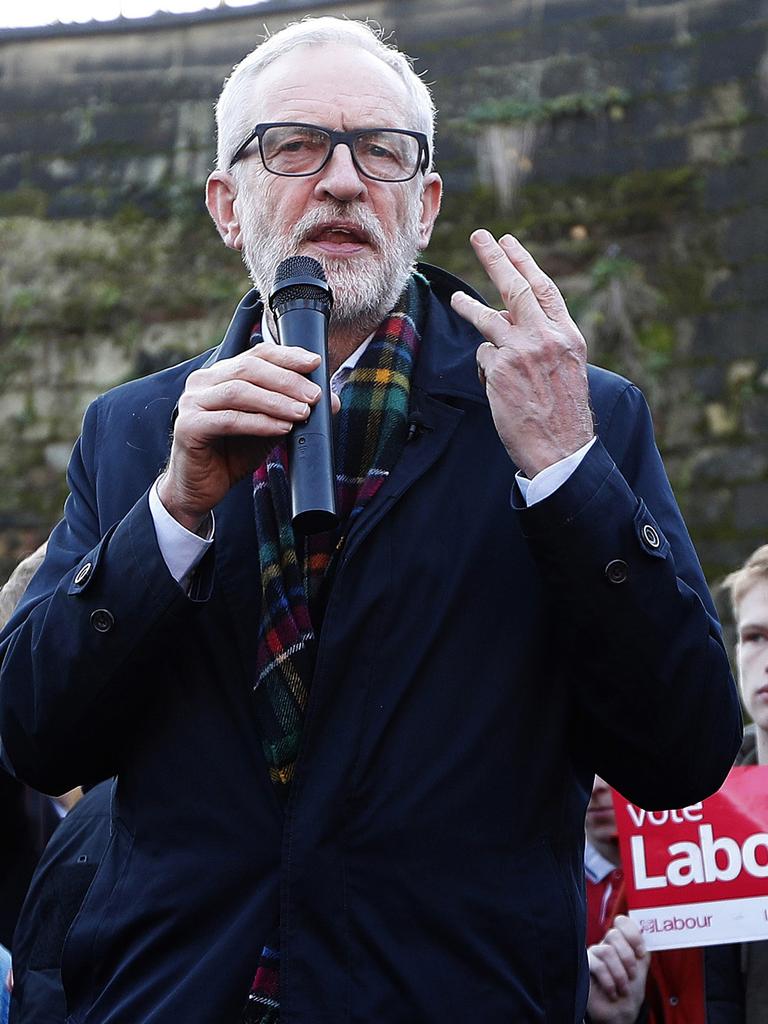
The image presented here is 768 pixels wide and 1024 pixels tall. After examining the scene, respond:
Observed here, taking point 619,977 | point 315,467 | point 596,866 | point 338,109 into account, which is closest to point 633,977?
point 619,977

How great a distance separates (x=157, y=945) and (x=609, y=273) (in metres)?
4.98

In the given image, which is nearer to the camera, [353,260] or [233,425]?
[233,425]

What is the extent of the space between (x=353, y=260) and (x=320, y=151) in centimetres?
22

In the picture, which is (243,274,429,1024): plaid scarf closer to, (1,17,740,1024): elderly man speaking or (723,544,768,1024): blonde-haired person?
(1,17,740,1024): elderly man speaking

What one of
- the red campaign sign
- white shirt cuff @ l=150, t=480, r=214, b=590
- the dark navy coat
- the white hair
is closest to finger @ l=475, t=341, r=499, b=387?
the dark navy coat

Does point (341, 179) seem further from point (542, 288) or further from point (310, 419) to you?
point (310, 419)

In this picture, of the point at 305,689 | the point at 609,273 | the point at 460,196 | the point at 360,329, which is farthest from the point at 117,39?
the point at 305,689

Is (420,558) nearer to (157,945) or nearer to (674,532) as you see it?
(674,532)

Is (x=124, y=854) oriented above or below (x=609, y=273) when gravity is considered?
below

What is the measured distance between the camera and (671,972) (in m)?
3.72

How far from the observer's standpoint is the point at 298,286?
2404 millimetres

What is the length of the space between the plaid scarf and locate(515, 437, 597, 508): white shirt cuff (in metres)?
0.28

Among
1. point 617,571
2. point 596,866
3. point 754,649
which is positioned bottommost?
point 596,866

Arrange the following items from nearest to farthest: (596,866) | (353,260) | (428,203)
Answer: (353,260)
(428,203)
(596,866)
